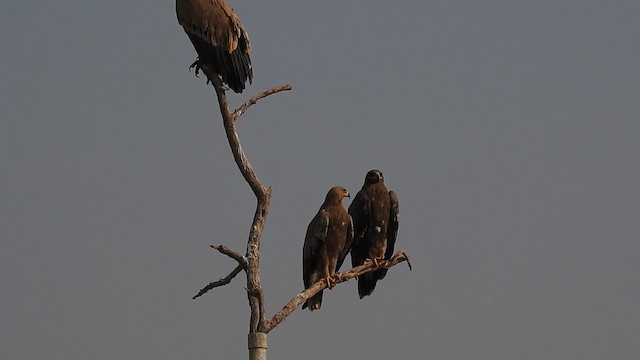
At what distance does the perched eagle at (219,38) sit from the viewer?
10320mm

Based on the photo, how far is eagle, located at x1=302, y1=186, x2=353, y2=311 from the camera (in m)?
10.7

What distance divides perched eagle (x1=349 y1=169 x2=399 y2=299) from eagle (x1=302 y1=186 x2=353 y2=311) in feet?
1.12

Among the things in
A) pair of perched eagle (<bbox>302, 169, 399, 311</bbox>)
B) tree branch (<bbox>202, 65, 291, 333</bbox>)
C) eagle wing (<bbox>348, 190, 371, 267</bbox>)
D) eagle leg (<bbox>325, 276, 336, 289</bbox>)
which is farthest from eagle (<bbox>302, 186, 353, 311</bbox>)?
tree branch (<bbox>202, 65, 291, 333</bbox>)

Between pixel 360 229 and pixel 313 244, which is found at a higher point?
pixel 360 229

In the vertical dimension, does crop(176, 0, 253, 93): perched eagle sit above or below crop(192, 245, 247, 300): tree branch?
above

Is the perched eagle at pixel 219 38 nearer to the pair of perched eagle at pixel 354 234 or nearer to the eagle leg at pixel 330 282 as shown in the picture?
the pair of perched eagle at pixel 354 234

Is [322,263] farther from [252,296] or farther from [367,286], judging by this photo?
[252,296]

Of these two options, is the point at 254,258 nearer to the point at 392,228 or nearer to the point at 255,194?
the point at 255,194

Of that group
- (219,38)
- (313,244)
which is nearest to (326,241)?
(313,244)

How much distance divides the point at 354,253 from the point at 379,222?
1.24 feet

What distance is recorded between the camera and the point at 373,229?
36.7ft

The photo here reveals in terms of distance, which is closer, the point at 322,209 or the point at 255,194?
the point at 255,194

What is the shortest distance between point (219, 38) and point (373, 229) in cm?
213

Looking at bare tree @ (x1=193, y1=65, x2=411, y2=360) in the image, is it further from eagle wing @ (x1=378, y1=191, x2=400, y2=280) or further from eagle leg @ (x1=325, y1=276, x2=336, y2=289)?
eagle wing @ (x1=378, y1=191, x2=400, y2=280)
